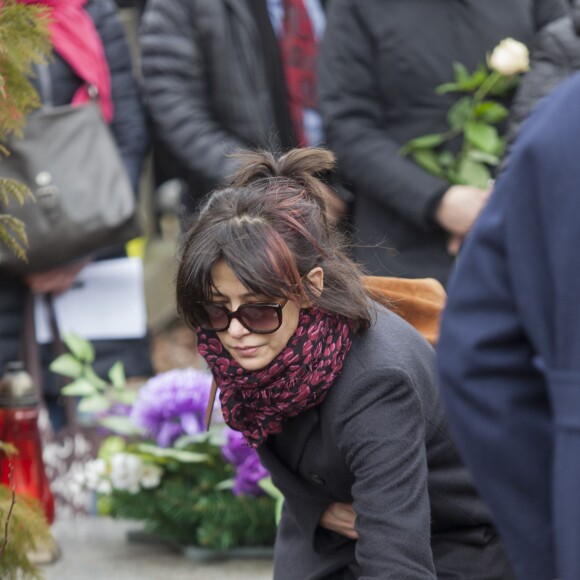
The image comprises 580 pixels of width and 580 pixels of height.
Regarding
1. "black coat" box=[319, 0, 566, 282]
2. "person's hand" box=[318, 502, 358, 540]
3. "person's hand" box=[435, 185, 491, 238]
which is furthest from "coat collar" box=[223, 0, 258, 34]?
"person's hand" box=[318, 502, 358, 540]

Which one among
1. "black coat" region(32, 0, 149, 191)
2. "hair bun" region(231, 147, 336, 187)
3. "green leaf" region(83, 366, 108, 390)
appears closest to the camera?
"hair bun" region(231, 147, 336, 187)

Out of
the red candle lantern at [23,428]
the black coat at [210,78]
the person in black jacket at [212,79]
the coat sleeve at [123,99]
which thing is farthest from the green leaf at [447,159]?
the red candle lantern at [23,428]

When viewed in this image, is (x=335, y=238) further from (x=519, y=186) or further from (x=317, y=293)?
(x=519, y=186)

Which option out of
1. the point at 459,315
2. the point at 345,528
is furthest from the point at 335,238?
the point at 459,315

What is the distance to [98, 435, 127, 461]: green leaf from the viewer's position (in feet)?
13.0

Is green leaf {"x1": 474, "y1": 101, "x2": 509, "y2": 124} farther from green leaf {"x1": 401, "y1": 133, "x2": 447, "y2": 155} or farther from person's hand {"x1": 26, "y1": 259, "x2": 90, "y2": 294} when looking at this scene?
person's hand {"x1": 26, "y1": 259, "x2": 90, "y2": 294}

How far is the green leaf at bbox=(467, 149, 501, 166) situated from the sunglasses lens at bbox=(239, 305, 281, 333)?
5.60ft

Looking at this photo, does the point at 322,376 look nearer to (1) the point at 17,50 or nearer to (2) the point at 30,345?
(1) the point at 17,50

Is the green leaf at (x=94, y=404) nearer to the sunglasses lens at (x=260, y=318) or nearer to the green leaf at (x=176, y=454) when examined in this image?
the green leaf at (x=176, y=454)

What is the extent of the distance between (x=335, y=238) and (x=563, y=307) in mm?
1275

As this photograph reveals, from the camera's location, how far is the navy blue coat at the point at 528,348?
1399mm

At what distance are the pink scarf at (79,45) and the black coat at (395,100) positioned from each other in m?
0.76

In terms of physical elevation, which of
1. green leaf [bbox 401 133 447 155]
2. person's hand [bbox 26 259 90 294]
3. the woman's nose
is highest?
the woman's nose

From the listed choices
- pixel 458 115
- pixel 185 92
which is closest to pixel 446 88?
pixel 458 115
